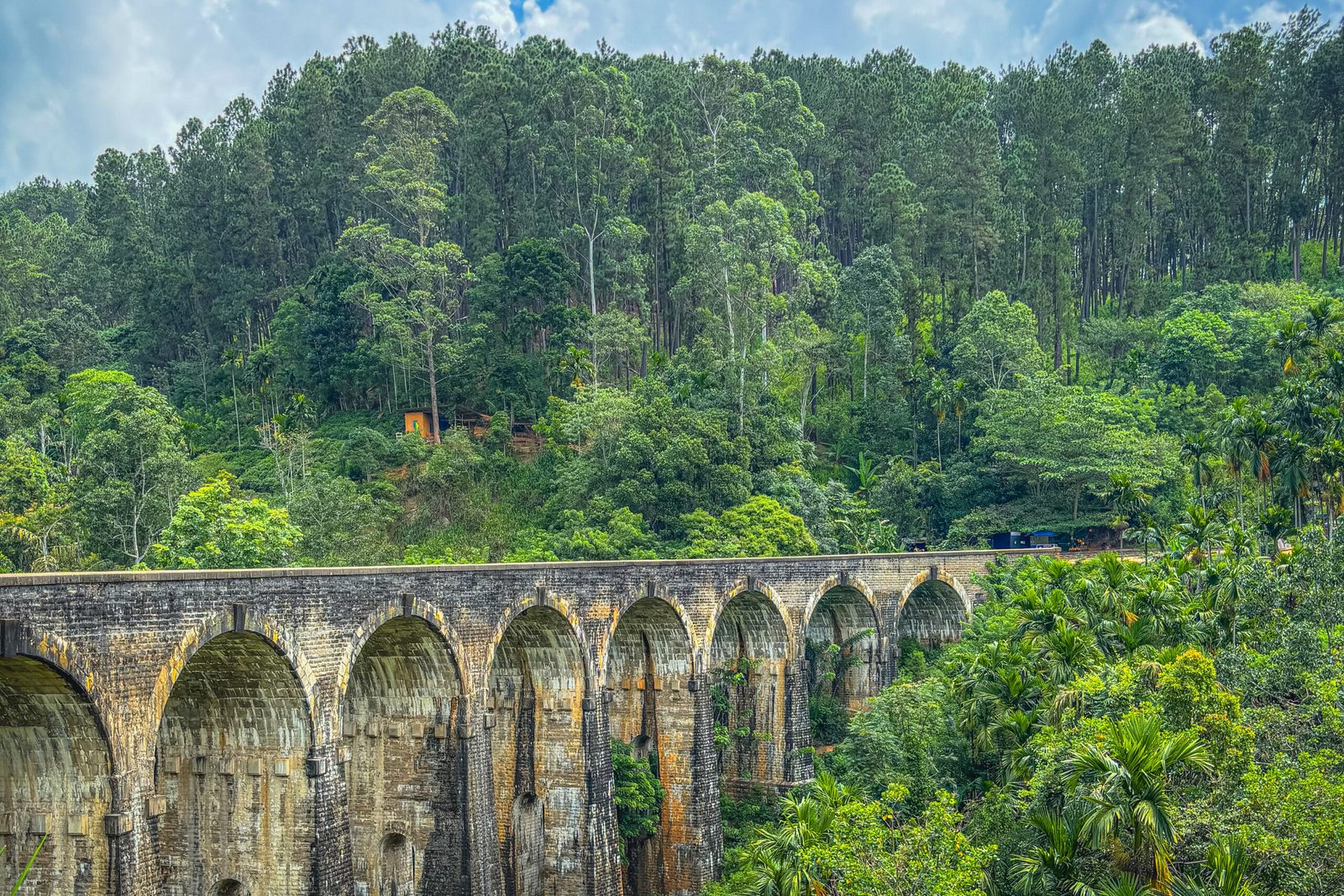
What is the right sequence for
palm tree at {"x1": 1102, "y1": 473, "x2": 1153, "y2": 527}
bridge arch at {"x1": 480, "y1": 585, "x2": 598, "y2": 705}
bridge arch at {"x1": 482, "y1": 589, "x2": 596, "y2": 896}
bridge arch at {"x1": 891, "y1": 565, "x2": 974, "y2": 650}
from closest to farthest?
1. bridge arch at {"x1": 480, "y1": 585, "x2": 598, "y2": 705}
2. bridge arch at {"x1": 482, "y1": 589, "x2": 596, "y2": 896}
3. bridge arch at {"x1": 891, "y1": 565, "x2": 974, "y2": 650}
4. palm tree at {"x1": 1102, "y1": 473, "x2": 1153, "y2": 527}

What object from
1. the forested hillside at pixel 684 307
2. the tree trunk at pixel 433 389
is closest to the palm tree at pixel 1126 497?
the forested hillside at pixel 684 307

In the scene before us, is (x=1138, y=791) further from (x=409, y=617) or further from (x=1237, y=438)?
(x=1237, y=438)

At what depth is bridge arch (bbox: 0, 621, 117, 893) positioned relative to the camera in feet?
60.6

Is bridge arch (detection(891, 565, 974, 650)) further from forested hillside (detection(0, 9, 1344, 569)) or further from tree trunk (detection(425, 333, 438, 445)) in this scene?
tree trunk (detection(425, 333, 438, 445))

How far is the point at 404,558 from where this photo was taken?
5306 centimetres

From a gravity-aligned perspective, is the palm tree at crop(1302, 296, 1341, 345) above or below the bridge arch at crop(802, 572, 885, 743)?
above

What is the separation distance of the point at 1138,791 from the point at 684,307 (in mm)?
56399

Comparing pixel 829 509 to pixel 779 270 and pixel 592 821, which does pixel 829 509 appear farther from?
pixel 592 821

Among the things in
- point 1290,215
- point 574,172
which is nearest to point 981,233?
point 1290,215

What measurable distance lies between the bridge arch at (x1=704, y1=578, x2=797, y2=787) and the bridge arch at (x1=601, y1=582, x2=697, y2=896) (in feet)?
14.5

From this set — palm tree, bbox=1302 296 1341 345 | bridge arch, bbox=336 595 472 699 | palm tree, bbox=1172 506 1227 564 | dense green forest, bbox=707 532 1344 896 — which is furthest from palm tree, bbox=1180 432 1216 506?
bridge arch, bbox=336 595 472 699

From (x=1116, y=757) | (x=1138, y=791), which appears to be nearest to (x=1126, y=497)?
(x=1116, y=757)

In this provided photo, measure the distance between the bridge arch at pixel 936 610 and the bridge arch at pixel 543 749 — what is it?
21.1 m

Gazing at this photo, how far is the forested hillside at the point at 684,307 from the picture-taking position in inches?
2104
